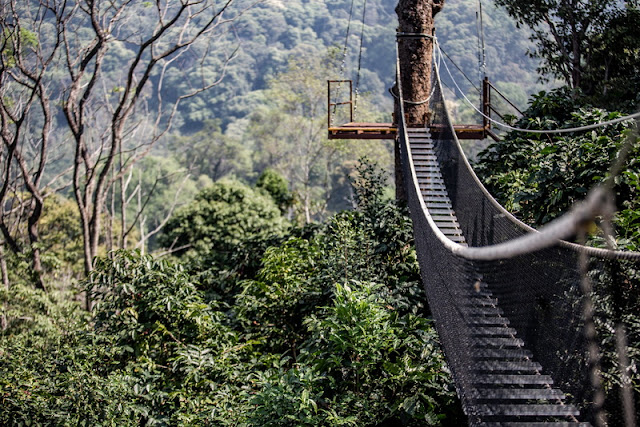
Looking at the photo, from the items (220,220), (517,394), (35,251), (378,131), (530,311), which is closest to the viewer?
(530,311)

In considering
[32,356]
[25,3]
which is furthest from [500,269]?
[25,3]

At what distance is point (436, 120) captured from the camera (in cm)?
596

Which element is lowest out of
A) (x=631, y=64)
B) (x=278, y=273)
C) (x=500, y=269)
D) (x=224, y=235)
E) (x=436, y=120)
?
(x=224, y=235)

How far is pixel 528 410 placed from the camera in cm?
239

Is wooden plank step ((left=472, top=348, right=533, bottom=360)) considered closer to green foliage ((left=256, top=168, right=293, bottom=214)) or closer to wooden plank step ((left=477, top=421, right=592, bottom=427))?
wooden plank step ((left=477, top=421, right=592, bottom=427))

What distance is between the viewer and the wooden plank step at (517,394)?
239cm

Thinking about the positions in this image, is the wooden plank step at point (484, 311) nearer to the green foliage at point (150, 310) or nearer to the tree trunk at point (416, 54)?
the green foliage at point (150, 310)

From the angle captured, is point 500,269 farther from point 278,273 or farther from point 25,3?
point 25,3

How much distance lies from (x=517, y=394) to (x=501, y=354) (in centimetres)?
16

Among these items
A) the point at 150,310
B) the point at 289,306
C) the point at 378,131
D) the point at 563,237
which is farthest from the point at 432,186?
the point at 563,237

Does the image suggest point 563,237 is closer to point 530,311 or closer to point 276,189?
point 530,311

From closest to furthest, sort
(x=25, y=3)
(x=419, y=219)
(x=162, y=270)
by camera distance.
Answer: (x=419, y=219)
(x=162, y=270)
(x=25, y=3)

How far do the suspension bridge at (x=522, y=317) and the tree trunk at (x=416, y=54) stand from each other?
292 cm

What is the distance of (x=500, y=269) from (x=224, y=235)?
960cm
